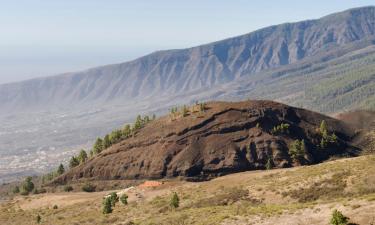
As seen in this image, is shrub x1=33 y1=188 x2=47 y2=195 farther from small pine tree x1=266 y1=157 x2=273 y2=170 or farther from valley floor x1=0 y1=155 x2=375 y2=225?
small pine tree x1=266 y1=157 x2=273 y2=170

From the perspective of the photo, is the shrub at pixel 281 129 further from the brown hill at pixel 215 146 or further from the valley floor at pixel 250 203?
the valley floor at pixel 250 203

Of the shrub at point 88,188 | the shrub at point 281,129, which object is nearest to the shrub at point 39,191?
the shrub at point 88,188

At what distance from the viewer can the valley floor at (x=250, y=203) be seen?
2253 inches

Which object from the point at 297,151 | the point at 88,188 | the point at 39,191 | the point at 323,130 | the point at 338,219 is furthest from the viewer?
the point at 323,130

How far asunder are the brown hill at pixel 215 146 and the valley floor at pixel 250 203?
83.6 ft

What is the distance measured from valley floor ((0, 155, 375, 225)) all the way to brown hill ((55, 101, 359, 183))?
1003 inches

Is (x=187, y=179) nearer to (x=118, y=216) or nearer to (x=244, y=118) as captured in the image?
(x=244, y=118)

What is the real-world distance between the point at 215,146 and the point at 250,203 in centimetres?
6305

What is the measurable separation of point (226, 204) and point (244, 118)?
72343 mm

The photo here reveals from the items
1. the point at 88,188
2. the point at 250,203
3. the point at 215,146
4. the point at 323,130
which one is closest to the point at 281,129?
the point at 323,130

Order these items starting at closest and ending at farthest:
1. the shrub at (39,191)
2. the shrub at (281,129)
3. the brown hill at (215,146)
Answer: the brown hill at (215,146) → the shrub at (281,129) → the shrub at (39,191)

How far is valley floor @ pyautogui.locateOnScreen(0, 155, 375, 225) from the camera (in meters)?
57.2

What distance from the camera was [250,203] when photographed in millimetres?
75500

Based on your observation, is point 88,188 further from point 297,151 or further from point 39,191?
point 297,151
